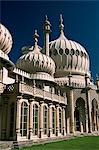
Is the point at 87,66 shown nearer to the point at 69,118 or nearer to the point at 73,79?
the point at 73,79

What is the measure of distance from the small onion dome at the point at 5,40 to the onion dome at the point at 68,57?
1721cm

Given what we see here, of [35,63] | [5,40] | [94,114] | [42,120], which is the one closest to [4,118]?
[42,120]

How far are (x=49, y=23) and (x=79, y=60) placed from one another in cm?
759

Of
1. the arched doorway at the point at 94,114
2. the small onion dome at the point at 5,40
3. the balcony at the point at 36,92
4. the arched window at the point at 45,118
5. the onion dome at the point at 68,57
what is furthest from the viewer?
the onion dome at the point at 68,57

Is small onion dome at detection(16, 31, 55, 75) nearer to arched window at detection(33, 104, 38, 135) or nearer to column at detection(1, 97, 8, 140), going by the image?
arched window at detection(33, 104, 38, 135)

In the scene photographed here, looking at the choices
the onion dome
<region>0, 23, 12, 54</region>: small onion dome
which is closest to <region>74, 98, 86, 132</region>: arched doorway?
the onion dome

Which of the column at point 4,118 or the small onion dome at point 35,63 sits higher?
the small onion dome at point 35,63

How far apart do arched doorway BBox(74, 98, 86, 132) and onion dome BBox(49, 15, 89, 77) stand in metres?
5.87

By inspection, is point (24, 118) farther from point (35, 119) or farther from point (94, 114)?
point (94, 114)

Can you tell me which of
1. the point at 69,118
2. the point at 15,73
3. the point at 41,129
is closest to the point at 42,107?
the point at 41,129

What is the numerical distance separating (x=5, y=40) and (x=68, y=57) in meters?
19.2

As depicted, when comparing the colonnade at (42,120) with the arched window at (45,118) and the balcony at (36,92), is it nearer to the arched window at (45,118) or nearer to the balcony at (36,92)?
the arched window at (45,118)

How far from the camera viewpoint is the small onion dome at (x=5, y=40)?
19.9 meters

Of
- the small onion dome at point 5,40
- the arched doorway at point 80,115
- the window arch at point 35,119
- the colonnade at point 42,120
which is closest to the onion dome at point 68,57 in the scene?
the arched doorway at point 80,115
